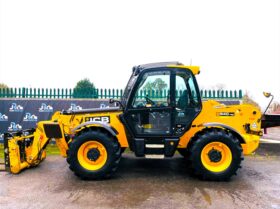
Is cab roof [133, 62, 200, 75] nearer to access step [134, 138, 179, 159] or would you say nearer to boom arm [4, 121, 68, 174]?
access step [134, 138, 179, 159]

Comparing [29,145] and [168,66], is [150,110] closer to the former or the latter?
[168,66]

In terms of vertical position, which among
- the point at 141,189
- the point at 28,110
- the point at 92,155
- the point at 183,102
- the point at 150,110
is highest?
the point at 183,102

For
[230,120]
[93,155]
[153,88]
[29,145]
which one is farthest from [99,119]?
[230,120]

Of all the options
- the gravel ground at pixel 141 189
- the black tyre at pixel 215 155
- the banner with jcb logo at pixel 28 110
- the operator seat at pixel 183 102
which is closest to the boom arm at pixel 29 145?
the gravel ground at pixel 141 189

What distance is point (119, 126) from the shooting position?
254 inches

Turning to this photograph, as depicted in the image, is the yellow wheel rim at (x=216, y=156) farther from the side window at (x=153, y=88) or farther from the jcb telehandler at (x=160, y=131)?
the side window at (x=153, y=88)

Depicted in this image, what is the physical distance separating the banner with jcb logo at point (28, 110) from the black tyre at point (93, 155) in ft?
16.5

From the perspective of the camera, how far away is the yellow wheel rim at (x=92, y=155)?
611 cm

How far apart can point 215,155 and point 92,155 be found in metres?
2.63

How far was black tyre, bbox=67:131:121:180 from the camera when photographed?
6.02m

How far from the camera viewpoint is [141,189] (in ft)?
17.8

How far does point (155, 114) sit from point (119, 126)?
885 millimetres

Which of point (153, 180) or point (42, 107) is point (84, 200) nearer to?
point (153, 180)

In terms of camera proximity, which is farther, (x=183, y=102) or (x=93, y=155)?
(x=183, y=102)
